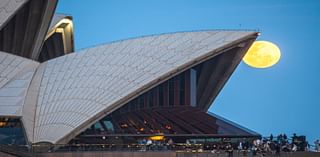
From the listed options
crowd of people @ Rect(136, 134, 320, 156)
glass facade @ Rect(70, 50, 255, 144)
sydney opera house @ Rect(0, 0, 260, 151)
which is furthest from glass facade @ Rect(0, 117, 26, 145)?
crowd of people @ Rect(136, 134, 320, 156)

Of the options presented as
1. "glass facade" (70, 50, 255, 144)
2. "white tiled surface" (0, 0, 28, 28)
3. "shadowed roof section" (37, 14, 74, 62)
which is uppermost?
"shadowed roof section" (37, 14, 74, 62)

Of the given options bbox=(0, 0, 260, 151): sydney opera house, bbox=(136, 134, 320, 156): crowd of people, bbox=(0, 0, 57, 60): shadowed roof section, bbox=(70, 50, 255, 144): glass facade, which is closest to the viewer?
bbox=(136, 134, 320, 156): crowd of people

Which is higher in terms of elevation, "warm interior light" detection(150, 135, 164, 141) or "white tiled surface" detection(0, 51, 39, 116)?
"white tiled surface" detection(0, 51, 39, 116)

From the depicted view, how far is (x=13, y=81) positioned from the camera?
32344 millimetres

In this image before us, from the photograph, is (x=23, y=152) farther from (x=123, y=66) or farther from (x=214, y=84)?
(x=214, y=84)

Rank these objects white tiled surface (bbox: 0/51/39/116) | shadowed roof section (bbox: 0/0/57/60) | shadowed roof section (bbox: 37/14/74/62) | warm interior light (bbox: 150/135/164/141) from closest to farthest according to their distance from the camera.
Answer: white tiled surface (bbox: 0/51/39/116)
warm interior light (bbox: 150/135/164/141)
shadowed roof section (bbox: 0/0/57/60)
shadowed roof section (bbox: 37/14/74/62)

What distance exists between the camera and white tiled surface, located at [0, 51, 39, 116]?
29788 millimetres

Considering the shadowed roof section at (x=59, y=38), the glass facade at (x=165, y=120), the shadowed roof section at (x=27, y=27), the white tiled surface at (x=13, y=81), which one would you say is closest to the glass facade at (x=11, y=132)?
the white tiled surface at (x=13, y=81)

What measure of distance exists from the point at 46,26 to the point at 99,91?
551 inches

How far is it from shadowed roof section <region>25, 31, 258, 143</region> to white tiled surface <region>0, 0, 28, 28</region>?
4441mm

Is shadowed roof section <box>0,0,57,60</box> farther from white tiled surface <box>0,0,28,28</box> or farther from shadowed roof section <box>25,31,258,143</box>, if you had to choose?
shadowed roof section <box>25,31,258,143</box>

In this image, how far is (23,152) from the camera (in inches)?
990

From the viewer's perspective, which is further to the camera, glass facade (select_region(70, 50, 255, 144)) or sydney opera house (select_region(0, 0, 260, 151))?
glass facade (select_region(70, 50, 255, 144))

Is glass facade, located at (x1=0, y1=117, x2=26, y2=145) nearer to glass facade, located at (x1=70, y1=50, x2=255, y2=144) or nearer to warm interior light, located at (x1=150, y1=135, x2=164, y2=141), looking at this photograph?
glass facade, located at (x1=70, y1=50, x2=255, y2=144)
